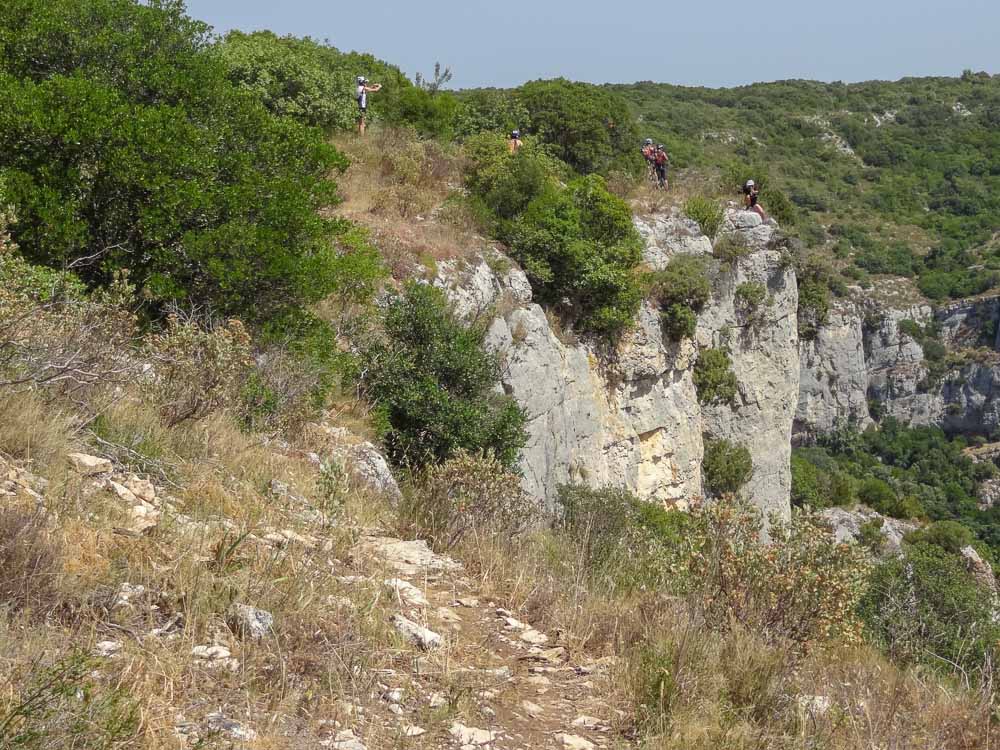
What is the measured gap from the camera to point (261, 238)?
865cm

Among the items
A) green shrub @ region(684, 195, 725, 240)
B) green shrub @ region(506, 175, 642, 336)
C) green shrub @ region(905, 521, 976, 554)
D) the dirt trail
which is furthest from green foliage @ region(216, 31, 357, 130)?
green shrub @ region(905, 521, 976, 554)

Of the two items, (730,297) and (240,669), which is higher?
(730,297)

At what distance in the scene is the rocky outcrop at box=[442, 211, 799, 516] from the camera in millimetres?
14555

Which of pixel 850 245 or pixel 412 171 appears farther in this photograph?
pixel 850 245

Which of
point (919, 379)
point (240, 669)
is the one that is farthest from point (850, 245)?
point (240, 669)

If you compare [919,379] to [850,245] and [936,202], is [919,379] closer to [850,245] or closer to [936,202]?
[850,245]

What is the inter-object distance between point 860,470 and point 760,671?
51.7m

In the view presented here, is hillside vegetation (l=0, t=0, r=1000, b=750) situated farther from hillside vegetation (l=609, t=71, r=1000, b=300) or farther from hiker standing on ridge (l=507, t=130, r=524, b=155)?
hillside vegetation (l=609, t=71, r=1000, b=300)

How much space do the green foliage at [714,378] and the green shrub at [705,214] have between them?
298 centimetres

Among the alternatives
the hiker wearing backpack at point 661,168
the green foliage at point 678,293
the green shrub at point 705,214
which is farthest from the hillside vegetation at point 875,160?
Result: the green foliage at point 678,293

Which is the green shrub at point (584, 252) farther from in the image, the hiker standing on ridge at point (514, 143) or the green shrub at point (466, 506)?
the green shrub at point (466, 506)

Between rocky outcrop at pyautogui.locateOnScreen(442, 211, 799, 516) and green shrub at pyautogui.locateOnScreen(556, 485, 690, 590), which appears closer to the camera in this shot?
green shrub at pyautogui.locateOnScreen(556, 485, 690, 590)

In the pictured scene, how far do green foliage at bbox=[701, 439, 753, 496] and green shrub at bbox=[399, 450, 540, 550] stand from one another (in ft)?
49.7

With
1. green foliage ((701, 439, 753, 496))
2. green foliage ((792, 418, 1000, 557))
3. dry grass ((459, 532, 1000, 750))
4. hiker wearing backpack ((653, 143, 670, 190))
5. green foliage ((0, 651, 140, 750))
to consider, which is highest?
hiker wearing backpack ((653, 143, 670, 190))
